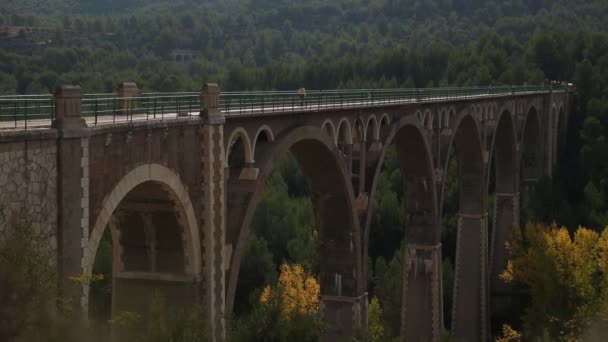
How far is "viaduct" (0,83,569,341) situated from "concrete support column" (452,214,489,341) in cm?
8

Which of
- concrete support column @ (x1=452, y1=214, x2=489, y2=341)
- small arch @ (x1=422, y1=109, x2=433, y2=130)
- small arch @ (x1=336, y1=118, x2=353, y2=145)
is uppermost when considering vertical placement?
small arch @ (x1=422, y1=109, x2=433, y2=130)

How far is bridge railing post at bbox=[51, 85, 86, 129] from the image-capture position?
19.8m

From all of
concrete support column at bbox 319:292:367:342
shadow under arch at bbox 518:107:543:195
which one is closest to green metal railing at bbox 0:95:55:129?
concrete support column at bbox 319:292:367:342

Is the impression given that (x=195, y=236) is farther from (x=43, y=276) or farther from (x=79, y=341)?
(x=79, y=341)

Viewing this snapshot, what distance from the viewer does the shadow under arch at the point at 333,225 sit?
121 feet

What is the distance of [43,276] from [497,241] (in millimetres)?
54522

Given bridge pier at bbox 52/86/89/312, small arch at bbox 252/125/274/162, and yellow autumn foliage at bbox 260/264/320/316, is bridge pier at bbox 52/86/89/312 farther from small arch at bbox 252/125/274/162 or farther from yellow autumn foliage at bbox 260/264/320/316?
yellow autumn foliage at bbox 260/264/320/316

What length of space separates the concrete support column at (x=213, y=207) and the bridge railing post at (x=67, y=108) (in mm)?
6437

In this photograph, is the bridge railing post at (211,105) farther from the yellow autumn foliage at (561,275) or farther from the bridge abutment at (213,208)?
the yellow autumn foliage at (561,275)

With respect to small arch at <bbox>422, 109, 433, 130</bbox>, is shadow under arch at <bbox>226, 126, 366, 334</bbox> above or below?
below

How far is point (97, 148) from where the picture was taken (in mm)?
21234

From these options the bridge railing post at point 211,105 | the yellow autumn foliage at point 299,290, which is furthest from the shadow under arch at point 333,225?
the yellow autumn foliage at point 299,290

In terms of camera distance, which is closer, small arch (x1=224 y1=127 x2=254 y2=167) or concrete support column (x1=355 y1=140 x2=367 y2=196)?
small arch (x1=224 y1=127 x2=254 y2=167)

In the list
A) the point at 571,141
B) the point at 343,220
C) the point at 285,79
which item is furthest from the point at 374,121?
the point at 285,79
